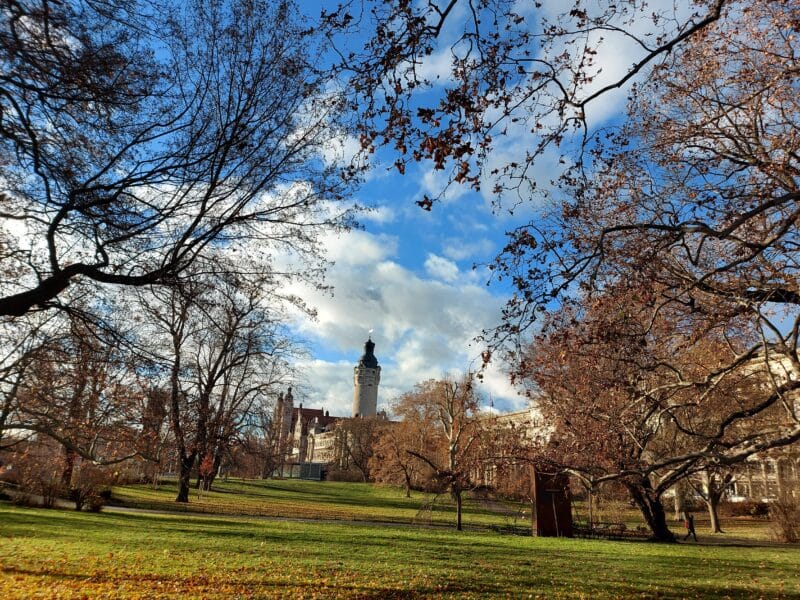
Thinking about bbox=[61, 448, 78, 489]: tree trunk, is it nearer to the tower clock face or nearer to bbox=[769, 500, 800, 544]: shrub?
bbox=[769, 500, 800, 544]: shrub

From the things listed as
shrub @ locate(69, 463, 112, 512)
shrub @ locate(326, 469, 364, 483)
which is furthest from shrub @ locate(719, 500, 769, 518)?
shrub @ locate(326, 469, 364, 483)

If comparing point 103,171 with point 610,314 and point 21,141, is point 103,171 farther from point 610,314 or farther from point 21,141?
point 610,314

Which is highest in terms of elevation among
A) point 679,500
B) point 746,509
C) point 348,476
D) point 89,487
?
point 348,476

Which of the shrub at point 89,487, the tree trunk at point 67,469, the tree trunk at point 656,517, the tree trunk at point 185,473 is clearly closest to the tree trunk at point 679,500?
the tree trunk at point 656,517

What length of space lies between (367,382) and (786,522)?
124 m

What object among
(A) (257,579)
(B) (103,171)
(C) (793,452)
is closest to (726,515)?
(C) (793,452)

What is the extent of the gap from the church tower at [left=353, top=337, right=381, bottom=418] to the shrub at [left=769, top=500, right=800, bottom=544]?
4606 inches

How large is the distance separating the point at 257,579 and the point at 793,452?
91.8ft

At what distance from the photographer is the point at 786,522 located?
23750 mm

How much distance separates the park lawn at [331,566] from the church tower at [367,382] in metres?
124

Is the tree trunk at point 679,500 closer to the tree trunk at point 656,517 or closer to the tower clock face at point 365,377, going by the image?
the tree trunk at point 656,517

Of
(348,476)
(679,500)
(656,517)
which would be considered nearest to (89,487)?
(656,517)

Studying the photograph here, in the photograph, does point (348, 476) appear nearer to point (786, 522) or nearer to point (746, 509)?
point (746, 509)

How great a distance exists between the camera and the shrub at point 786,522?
77.2 ft
